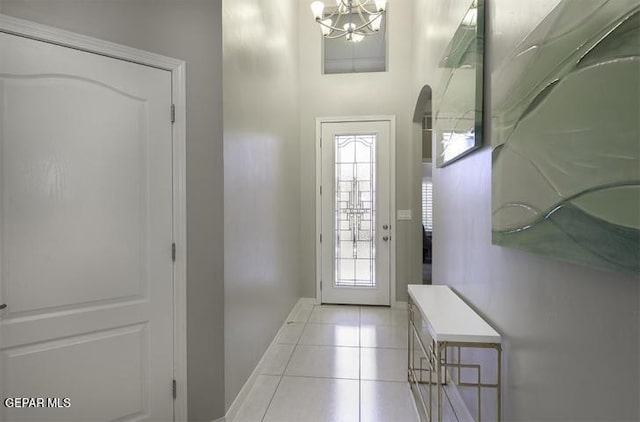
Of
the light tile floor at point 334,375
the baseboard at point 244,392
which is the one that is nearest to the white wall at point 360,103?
the light tile floor at point 334,375

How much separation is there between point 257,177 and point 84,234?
119 cm

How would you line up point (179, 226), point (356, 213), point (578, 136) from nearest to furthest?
point (578, 136) < point (179, 226) < point (356, 213)

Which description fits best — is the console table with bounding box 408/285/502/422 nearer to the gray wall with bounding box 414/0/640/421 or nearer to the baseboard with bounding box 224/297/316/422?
the gray wall with bounding box 414/0/640/421

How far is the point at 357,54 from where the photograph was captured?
409 cm

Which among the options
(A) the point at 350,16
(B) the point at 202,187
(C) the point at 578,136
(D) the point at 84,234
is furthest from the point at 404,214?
(D) the point at 84,234

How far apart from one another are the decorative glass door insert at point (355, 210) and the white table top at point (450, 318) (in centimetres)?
197

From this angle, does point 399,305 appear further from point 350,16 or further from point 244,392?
point 350,16

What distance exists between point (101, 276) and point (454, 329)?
69.0 inches

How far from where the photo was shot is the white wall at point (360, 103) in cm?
393

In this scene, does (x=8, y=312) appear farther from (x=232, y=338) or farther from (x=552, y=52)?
(x=552, y=52)

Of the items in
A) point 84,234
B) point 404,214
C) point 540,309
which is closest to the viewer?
point 540,309

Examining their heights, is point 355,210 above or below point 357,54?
below

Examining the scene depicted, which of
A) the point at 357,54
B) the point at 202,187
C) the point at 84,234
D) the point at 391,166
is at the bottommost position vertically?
the point at 84,234

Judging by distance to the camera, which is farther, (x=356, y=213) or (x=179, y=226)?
(x=356, y=213)
